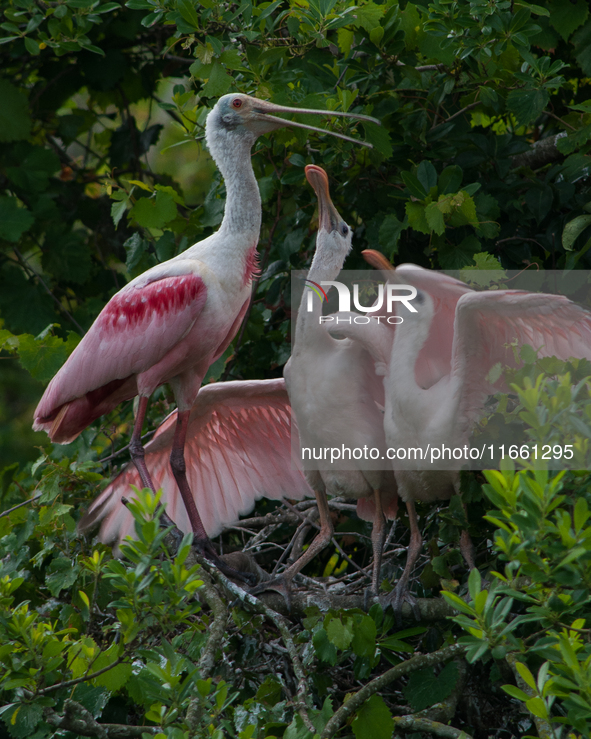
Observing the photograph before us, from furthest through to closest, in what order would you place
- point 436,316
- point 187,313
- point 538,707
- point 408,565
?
point 436,316, point 187,313, point 408,565, point 538,707

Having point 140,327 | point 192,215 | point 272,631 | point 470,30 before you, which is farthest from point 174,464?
point 470,30

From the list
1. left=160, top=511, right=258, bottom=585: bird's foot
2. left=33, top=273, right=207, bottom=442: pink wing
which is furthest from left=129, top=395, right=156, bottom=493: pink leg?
left=160, top=511, right=258, bottom=585: bird's foot

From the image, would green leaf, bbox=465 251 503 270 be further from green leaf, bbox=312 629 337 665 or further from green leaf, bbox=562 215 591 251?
green leaf, bbox=312 629 337 665

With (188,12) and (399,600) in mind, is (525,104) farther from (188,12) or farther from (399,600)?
(399,600)

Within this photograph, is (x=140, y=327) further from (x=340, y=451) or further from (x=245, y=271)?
(x=340, y=451)

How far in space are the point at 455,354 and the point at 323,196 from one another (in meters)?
1.06

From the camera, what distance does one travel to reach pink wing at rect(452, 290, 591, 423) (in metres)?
3.15

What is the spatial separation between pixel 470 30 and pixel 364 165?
2.77 ft

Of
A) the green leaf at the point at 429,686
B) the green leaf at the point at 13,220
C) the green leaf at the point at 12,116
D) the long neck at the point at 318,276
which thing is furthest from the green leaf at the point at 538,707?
the green leaf at the point at 12,116

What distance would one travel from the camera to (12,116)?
18.7ft

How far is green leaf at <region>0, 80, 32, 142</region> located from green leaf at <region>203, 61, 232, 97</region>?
2.37 meters

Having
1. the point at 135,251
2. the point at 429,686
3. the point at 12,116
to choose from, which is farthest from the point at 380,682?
the point at 12,116

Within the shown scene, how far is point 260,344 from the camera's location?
15.2 feet

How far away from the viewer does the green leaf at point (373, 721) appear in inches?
110
